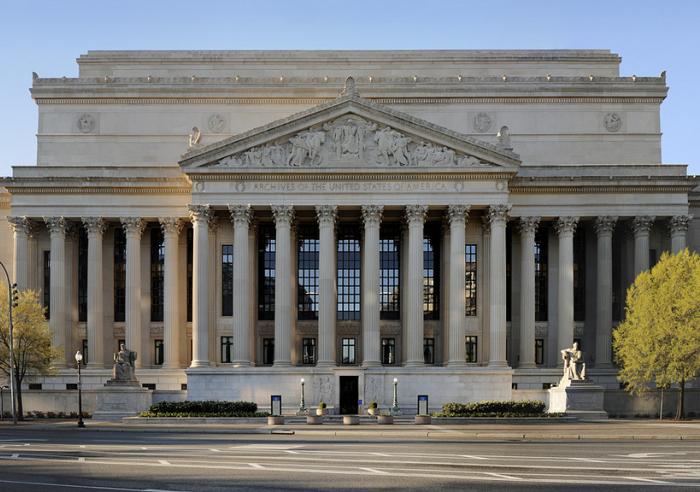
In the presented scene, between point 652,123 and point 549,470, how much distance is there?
245 feet

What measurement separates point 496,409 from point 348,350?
→ 22.0 m

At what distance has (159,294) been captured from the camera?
94.3 metres

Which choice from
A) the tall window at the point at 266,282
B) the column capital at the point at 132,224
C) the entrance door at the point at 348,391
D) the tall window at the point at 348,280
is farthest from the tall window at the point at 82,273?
the entrance door at the point at 348,391

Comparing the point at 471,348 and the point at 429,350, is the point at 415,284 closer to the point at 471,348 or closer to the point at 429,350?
the point at 429,350

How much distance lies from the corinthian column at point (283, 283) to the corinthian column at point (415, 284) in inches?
388

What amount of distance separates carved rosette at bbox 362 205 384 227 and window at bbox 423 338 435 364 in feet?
41.4

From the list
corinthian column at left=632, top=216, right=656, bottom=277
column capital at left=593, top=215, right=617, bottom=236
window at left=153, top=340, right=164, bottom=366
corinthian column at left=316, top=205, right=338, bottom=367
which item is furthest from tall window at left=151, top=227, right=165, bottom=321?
corinthian column at left=632, top=216, right=656, bottom=277

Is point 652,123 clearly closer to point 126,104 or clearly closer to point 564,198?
point 564,198

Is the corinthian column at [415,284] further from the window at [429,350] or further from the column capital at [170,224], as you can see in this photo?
the column capital at [170,224]

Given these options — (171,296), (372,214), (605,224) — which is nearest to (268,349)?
(171,296)

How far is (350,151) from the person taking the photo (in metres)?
86.2

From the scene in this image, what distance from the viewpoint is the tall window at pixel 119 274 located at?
310ft

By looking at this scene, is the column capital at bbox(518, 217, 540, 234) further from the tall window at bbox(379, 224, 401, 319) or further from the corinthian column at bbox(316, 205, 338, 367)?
the corinthian column at bbox(316, 205, 338, 367)

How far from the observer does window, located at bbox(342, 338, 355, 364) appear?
92438 millimetres
